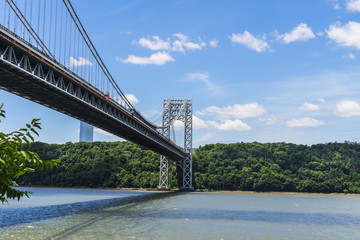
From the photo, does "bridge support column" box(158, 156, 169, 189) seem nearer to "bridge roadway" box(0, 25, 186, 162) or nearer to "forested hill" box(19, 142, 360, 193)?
"forested hill" box(19, 142, 360, 193)

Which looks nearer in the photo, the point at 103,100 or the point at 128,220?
the point at 128,220

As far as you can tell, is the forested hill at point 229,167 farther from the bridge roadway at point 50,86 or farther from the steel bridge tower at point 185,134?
the bridge roadway at point 50,86

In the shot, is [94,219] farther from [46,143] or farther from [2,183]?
[46,143]

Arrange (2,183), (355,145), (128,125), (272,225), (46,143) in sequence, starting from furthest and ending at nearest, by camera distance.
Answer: (46,143)
(355,145)
(128,125)
(272,225)
(2,183)

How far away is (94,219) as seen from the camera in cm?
3569

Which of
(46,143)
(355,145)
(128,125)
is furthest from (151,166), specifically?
(355,145)

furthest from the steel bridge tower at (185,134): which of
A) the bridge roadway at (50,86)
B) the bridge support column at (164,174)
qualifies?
the bridge roadway at (50,86)

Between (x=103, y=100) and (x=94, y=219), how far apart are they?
1879cm

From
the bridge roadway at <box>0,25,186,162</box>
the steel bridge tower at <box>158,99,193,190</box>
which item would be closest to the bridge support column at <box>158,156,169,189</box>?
the steel bridge tower at <box>158,99,193,190</box>

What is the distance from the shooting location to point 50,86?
3612 cm

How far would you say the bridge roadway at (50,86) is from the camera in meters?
30.6

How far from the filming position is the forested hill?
105 m

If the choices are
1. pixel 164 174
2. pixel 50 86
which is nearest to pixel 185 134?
pixel 164 174

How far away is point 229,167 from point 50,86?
82180mm
